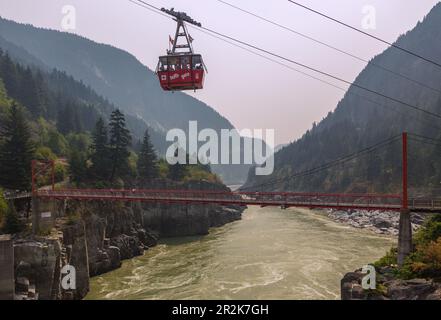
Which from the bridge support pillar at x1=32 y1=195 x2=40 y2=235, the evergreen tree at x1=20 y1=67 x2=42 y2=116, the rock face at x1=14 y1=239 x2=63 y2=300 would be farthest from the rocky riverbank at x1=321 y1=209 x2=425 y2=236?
the evergreen tree at x1=20 y1=67 x2=42 y2=116

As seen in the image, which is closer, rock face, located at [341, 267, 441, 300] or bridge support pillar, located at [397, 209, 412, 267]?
rock face, located at [341, 267, 441, 300]

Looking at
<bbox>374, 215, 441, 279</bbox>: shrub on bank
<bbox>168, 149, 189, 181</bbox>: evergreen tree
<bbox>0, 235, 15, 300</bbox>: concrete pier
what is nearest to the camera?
<bbox>0, 235, 15, 300</bbox>: concrete pier

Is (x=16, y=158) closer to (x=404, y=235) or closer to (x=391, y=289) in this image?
(x=391, y=289)

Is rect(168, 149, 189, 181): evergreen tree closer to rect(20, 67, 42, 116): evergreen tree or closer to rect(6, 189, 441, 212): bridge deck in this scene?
rect(6, 189, 441, 212): bridge deck

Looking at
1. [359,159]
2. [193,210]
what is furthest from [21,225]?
[359,159]

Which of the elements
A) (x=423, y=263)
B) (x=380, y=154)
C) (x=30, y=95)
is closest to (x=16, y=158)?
(x=423, y=263)

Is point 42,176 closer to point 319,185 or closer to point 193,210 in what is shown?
point 193,210
